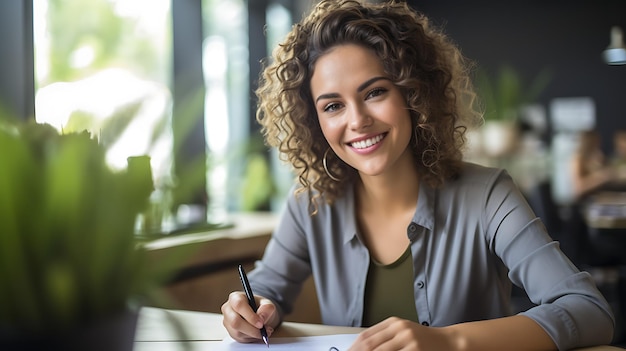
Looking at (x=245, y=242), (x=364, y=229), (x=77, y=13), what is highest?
(x=77, y=13)

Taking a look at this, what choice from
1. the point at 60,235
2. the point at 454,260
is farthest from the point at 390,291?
the point at 60,235

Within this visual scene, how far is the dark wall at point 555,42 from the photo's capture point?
7.96 m

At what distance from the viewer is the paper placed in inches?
45.1

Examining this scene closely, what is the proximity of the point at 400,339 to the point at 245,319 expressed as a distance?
1.18ft

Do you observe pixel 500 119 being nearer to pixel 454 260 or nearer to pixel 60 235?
pixel 454 260

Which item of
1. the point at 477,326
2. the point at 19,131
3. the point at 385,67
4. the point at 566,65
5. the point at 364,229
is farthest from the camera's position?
the point at 566,65

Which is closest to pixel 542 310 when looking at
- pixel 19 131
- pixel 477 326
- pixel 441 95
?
pixel 477 326

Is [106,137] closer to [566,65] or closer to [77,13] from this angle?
[77,13]

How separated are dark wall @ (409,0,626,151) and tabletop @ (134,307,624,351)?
22.7ft

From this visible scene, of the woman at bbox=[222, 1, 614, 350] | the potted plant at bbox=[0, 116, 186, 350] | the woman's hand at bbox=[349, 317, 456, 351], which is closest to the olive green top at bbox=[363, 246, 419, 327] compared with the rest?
the woman at bbox=[222, 1, 614, 350]

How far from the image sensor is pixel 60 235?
63cm

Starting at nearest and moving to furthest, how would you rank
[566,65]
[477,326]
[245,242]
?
1. [477,326]
2. [245,242]
3. [566,65]

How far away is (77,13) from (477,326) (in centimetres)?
259

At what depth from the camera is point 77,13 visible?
3.05 metres
